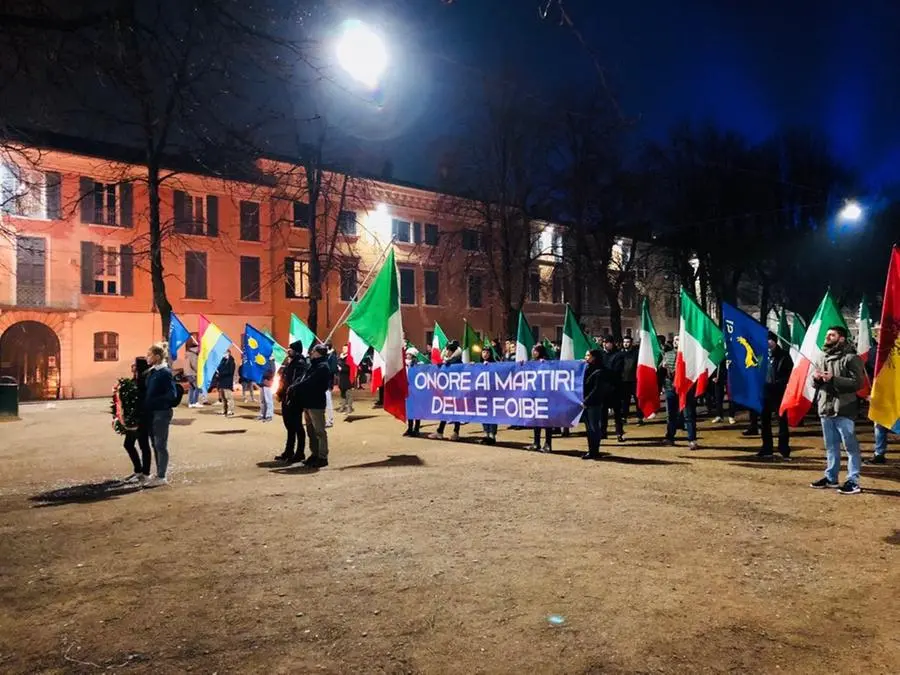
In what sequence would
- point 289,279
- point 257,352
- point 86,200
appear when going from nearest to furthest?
point 257,352
point 86,200
point 289,279

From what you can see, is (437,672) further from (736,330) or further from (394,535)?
(736,330)

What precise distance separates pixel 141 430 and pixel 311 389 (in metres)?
2.51

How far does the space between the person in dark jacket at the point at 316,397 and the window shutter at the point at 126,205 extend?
97.0 ft

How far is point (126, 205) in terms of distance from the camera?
35406 millimetres

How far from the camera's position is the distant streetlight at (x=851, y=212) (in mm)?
35188

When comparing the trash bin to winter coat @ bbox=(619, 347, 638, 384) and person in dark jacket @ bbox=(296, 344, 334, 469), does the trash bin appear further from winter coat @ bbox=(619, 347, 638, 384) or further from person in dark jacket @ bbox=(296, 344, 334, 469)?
winter coat @ bbox=(619, 347, 638, 384)

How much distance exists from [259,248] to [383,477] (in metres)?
33.1

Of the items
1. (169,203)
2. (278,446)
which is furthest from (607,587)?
(169,203)

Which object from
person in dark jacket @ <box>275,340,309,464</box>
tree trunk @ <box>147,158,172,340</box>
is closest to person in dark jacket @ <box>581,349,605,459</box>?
person in dark jacket @ <box>275,340,309,464</box>

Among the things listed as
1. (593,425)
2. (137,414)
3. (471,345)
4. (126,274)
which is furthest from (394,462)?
(126,274)

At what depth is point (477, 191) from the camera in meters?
33.9

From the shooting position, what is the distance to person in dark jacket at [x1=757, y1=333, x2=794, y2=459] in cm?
1103

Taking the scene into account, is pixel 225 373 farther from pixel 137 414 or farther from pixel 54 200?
pixel 54 200

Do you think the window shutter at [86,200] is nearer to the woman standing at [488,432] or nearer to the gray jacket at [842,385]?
the woman standing at [488,432]
